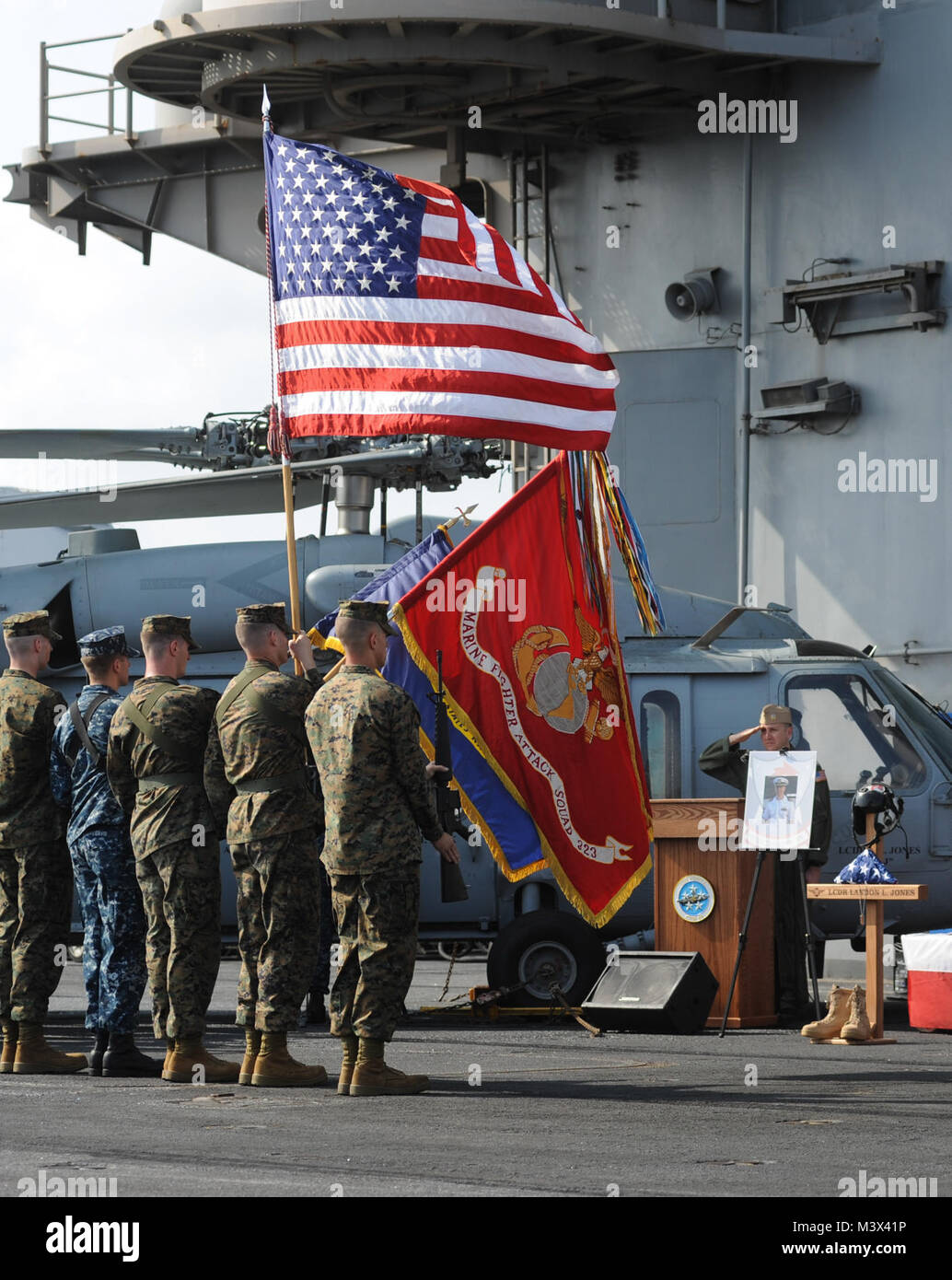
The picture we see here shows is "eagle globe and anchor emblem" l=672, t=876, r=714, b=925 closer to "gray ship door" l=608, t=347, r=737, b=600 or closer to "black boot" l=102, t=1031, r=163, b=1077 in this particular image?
"black boot" l=102, t=1031, r=163, b=1077

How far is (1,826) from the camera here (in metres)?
9.45

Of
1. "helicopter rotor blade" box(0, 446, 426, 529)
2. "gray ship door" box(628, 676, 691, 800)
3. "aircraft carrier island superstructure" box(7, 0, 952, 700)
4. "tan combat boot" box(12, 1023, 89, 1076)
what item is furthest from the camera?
"aircraft carrier island superstructure" box(7, 0, 952, 700)

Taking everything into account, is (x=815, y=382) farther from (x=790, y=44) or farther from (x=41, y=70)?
(x=41, y=70)

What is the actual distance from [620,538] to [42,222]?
15.8m

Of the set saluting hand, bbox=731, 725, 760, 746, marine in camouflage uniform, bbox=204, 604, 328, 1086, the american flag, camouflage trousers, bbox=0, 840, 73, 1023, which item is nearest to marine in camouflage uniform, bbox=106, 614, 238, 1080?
marine in camouflage uniform, bbox=204, 604, 328, 1086

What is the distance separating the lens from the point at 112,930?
9109mm

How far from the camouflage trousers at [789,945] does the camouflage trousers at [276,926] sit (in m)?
4.05

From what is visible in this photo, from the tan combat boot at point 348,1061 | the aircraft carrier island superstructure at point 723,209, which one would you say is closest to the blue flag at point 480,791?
the tan combat boot at point 348,1061

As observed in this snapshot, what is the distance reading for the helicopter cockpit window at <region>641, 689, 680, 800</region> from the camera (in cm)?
1295

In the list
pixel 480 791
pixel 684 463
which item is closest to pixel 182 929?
pixel 480 791

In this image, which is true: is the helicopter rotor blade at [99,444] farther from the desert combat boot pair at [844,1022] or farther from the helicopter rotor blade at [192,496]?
the desert combat boot pair at [844,1022]

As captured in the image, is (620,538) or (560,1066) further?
(620,538)

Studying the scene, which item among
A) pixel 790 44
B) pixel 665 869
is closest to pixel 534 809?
pixel 665 869

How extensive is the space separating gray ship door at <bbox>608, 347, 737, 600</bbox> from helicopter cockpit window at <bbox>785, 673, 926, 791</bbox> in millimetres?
6732
